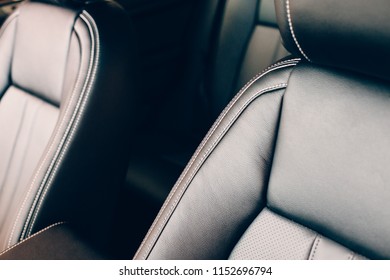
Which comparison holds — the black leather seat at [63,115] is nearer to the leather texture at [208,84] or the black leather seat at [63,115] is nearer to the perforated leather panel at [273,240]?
the leather texture at [208,84]

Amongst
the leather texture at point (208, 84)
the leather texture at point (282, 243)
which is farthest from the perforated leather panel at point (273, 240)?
the leather texture at point (208, 84)

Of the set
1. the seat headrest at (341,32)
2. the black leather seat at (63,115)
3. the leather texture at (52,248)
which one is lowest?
the leather texture at (52,248)

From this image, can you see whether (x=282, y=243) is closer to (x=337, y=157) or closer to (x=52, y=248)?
(x=337, y=157)

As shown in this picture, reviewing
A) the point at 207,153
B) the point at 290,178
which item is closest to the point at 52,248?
the point at 207,153

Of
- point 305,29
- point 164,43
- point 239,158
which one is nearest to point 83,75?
point 239,158

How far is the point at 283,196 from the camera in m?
0.74

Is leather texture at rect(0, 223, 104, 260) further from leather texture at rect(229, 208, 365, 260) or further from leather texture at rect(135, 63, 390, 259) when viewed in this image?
leather texture at rect(229, 208, 365, 260)

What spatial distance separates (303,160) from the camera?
2.32 ft

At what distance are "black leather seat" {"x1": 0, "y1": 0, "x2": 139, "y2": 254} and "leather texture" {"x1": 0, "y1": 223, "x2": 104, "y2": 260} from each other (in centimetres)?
4

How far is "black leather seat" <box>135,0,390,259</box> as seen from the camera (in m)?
0.63

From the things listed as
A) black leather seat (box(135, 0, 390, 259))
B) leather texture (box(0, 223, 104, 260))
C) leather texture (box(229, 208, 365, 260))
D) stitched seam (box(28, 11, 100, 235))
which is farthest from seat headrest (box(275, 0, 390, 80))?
leather texture (box(0, 223, 104, 260))

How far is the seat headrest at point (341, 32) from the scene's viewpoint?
1.85ft

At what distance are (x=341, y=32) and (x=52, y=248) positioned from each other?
68cm

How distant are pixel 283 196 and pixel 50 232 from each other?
0.51 metres
